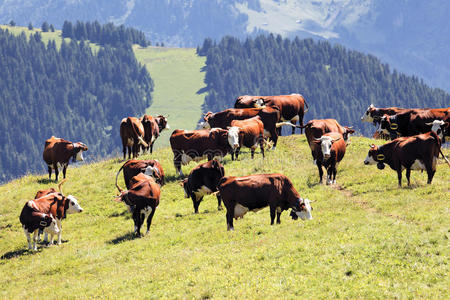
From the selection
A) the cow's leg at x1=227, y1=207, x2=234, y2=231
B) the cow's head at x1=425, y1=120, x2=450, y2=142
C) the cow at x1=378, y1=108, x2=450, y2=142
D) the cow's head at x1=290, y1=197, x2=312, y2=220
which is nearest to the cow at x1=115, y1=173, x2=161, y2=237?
the cow's leg at x1=227, y1=207, x2=234, y2=231

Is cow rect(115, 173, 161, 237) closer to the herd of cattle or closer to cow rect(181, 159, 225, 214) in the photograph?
the herd of cattle

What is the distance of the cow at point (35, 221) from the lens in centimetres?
2336

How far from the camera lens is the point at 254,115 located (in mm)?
37469

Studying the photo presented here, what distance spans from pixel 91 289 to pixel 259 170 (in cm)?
1515

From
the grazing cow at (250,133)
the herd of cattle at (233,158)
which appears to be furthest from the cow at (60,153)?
the grazing cow at (250,133)

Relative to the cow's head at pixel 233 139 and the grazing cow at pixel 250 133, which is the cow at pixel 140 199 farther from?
the grazing cow at pixel 250 133

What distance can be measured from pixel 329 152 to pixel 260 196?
727 centimetres

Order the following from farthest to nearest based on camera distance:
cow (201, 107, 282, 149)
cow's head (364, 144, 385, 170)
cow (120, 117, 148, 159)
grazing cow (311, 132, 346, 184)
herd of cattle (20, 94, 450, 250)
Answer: cow (120, 117, 148, 159), cow (201, 107, 282, 149), grazing cow (311, 132, 346, 184), cow's head (364, 144, 385, 170), herd of cattle (20, 94, 450, 250)

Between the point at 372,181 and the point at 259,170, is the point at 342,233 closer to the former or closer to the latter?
the point at 372,181

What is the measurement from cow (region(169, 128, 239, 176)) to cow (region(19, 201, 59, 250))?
31.1ft

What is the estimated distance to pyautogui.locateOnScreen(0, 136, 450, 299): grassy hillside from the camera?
15133mm

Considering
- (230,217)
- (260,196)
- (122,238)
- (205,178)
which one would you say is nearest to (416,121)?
(205,178)

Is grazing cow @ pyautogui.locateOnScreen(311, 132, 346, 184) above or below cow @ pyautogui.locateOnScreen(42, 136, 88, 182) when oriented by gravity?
above

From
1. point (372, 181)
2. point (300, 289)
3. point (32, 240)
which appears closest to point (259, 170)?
point (372, 181)
